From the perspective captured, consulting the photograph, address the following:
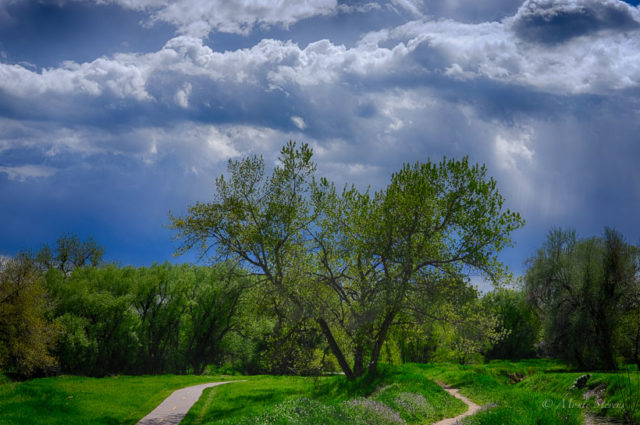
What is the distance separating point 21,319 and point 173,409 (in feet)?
58.0

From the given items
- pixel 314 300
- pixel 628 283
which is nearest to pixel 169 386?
pixel 314 300

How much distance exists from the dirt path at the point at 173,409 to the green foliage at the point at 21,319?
491 inches

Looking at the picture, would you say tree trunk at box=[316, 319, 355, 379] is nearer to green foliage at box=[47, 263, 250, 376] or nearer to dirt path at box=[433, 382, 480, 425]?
dirt path at box=[433, 382, 480, 425]

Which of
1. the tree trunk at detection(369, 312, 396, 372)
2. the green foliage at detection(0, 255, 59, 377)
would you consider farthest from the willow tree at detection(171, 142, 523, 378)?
the green foliage at detection(0, 255, 59, 377)

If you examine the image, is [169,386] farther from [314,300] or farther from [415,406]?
[415,406]

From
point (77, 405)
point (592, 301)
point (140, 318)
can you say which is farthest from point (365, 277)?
point (140, 318)

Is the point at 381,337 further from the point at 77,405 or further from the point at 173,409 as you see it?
the point at 77,405

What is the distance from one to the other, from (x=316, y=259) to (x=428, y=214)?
226 inches

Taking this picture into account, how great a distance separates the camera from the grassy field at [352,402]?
12.3m

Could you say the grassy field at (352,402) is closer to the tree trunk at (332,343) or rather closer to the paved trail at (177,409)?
the paved trail at (177,409)

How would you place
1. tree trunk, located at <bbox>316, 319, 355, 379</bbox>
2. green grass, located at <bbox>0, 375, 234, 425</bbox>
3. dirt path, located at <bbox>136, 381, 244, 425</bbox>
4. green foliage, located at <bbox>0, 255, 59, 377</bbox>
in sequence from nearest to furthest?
green grass, located at <bbox>0, 375, 234, 425</bbox>, dirt path, located at <bbox>136, 381, 244, 425</bbox>, tree trunk, located at <bbox>316, 319, 355, 379</bbox>, green foliage, located at <bbox>0, 255, 59, 377</bbox>

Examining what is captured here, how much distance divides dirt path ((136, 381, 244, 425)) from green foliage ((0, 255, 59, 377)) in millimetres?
12482

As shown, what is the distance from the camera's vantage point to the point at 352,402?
48.8ft

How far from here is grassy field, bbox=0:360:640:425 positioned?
12328 millimetres
